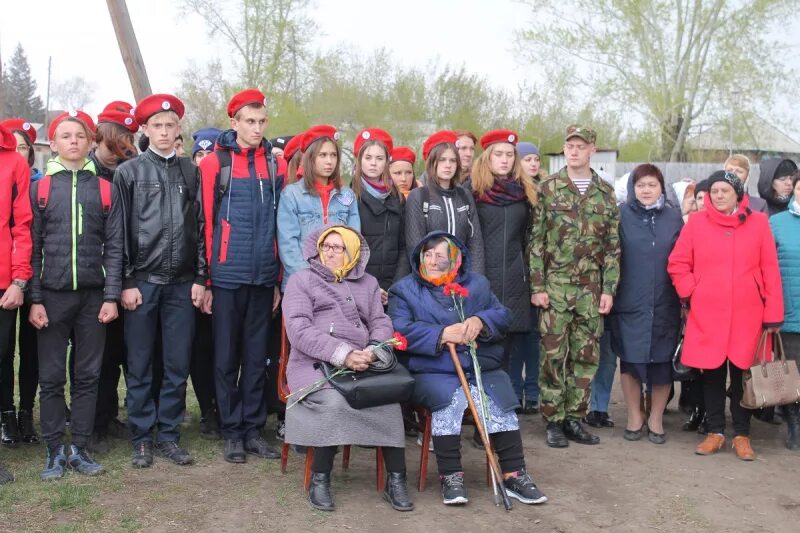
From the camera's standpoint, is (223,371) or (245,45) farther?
(245,45)

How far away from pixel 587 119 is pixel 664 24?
169 inches

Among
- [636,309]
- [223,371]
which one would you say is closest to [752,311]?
[636,309]

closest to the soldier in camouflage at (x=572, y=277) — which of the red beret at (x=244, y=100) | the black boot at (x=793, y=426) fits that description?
the black boot at (x=793, y=426)

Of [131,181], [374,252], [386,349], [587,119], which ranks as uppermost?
[587,119]

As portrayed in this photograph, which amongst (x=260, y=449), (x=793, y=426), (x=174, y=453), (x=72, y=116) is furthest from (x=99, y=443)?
(x=793, y=426)

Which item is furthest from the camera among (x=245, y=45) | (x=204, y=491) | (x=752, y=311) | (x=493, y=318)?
(x=245, y=45)

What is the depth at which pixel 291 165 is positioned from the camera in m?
5.90

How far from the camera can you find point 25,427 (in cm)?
587

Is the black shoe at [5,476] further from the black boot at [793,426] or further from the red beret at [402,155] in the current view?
the black boot at [793,426]

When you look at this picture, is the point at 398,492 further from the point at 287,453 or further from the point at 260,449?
the point at 260,449

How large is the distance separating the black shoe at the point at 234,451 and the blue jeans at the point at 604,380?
290 cm

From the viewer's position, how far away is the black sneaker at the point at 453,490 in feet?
15.5

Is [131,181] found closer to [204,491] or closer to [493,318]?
[204,491]

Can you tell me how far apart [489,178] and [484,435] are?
7.06 feet
